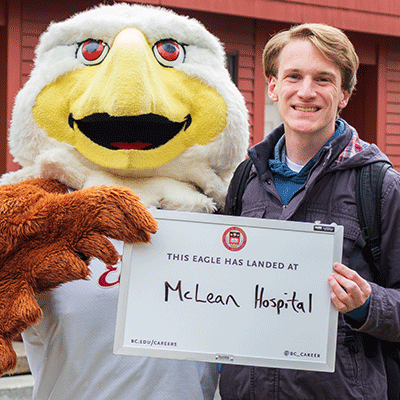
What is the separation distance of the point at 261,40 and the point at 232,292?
16.6 ft

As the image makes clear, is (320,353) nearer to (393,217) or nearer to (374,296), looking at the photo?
(374,296)

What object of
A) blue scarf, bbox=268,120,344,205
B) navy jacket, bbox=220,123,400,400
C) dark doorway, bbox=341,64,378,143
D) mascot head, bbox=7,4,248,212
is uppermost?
dark doorway, bbox=341,64,378,143

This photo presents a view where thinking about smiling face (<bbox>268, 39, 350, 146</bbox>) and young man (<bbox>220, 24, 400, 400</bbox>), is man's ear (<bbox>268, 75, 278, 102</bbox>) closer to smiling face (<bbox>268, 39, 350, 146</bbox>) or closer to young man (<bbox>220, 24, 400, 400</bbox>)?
young man (<bbox>220, 24, 400, 400</bbox>)

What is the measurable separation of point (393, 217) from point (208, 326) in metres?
0.69

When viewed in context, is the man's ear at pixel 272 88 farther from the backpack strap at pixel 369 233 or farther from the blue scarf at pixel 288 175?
the backpack strap at pixel 369 233

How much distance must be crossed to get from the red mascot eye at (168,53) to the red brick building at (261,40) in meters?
3.44

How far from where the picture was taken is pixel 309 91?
185 centimetres

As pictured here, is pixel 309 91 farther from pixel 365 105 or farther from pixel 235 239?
pixel 365 105

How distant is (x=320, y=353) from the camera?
1676mm

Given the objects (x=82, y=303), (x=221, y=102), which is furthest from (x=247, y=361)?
(x=221, y=102)

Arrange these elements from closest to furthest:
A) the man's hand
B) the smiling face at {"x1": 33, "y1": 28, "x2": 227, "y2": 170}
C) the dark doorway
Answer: the man's hand → the smiling face at {"x1": 33, "y1": 28, "x2": 227, "y2": 170} → the dark doorway

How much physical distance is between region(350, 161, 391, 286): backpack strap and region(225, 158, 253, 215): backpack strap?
1.50 feet

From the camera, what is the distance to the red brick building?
5.31 meters

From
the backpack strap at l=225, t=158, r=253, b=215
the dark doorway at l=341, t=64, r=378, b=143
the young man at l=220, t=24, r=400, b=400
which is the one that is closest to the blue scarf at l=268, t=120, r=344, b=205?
the young man at l=220, t=24, r=400, b=400
